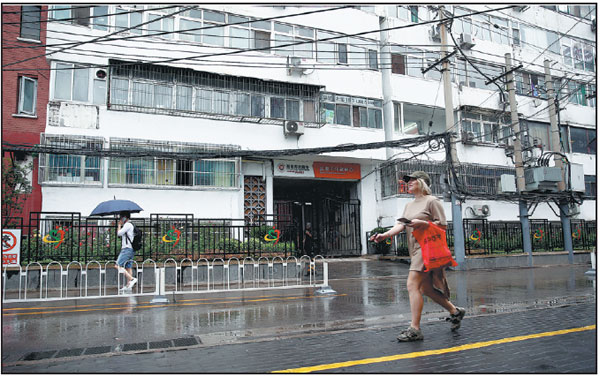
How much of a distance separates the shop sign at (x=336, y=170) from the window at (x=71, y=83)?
10190 mm

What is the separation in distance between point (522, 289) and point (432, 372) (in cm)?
766

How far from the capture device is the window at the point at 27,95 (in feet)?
51.1

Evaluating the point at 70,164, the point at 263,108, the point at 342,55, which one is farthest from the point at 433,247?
the point at 342,55

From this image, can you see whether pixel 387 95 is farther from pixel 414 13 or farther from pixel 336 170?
pixel 414 13

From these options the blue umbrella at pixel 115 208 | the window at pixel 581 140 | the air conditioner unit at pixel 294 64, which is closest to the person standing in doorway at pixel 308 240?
the blue umbrella at pixel 115 208

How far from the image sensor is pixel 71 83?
1617 centimetres

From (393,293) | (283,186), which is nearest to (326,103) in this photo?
(283,186)

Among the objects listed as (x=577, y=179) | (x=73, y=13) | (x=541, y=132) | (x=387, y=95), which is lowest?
(x=577, y=179)

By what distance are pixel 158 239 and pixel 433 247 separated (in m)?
9.56

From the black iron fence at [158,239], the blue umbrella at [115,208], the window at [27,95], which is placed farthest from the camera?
the window at [27,95]

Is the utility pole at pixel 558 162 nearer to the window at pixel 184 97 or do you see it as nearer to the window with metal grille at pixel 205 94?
the window with metal grille at pixel 205 94

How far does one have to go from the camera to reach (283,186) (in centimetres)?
2422

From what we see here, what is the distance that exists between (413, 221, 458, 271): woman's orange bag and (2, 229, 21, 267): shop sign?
32.9ft

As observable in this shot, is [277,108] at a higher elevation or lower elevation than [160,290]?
higher
